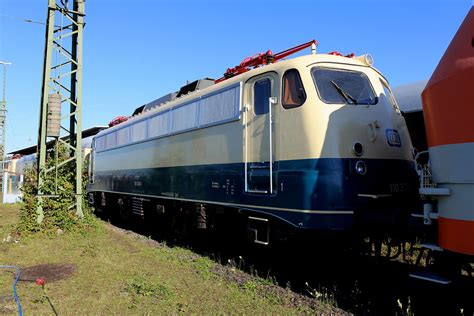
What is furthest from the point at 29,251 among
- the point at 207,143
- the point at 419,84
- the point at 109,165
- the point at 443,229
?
the point at 419,84

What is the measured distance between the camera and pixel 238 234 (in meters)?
8.12

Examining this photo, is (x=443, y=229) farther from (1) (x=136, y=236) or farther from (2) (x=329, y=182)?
(1) (x=136, y=236)

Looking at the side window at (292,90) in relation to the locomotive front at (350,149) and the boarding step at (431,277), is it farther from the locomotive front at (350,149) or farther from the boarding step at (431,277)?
the boarding step at (431,277)

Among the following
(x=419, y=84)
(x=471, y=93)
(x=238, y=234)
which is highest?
(x=419, y=84)

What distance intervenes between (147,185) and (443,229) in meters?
8.09

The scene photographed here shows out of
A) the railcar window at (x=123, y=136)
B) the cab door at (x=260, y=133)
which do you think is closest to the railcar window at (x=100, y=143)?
the railcar window at (x=123, y=136)

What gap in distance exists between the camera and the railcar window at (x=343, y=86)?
628cm

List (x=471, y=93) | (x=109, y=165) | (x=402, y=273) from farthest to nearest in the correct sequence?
(x=109, y=165), (x=402, y=273), (x=471, y=93)

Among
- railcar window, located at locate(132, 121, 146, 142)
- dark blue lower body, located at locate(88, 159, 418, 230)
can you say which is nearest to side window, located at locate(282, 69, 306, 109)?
dark blue lower body, located at locate(88, 159, 418, 230)

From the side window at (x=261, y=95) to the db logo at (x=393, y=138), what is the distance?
186cm

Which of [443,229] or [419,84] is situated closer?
[443,229]

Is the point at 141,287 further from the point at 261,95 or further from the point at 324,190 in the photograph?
the point at 261,95

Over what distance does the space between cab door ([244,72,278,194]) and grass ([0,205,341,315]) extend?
149 cm

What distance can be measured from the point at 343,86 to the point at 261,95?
1.32 metres
